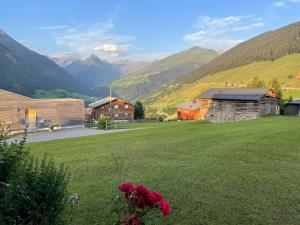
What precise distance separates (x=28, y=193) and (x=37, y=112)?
1556 inches

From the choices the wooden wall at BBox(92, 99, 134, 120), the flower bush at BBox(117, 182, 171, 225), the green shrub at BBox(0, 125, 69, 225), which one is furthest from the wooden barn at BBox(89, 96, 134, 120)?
the flower bush at BBox(117, 182, 171, 225)

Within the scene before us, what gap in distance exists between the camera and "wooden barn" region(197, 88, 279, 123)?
144ft

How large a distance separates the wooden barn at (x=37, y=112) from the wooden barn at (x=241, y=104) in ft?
69.1

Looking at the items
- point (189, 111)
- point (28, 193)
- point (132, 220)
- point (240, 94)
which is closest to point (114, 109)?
point (189, 111)

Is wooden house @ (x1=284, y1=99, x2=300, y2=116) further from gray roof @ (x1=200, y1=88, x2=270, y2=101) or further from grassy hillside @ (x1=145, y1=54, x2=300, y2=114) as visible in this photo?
grassy hillside @ (x1=145, y1=54, x2=300, y2=114)

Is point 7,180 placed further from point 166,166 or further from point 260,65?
point 260,65

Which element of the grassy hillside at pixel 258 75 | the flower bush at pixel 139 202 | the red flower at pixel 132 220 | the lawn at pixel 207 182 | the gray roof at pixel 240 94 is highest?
the grassy hillside at pixel 258 75

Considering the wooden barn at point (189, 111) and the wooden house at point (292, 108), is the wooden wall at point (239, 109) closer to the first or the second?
the wooden house at point (292, 108)

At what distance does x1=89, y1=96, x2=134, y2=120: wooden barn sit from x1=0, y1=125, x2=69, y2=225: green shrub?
232 ft

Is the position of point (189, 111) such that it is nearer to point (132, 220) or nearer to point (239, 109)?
point (239, 109)

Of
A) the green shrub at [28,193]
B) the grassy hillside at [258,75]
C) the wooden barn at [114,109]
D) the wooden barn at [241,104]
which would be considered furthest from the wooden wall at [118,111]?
the grassy hillside at [258,75]

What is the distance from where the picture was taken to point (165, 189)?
8.40 meters

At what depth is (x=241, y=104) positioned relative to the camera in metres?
45.3

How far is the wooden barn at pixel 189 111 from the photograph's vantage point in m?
81.7
